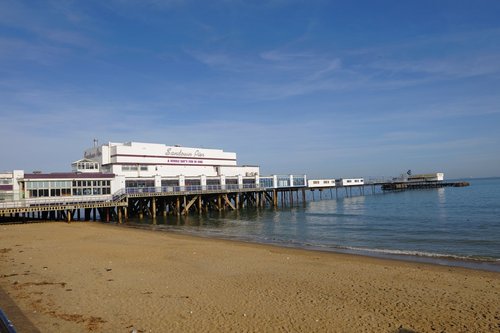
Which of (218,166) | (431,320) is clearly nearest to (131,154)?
(218,166)

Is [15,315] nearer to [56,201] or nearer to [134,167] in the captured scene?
[56,201]

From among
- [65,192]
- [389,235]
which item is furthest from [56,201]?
[389,235]

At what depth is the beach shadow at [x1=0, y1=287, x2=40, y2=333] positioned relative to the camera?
25.9 ft

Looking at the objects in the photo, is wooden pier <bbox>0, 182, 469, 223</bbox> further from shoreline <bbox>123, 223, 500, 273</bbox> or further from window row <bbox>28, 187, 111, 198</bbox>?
shoreline <bbox>123, 223, 500, 273</bbox>

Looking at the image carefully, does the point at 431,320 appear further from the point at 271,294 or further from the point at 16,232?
the point at 16,232

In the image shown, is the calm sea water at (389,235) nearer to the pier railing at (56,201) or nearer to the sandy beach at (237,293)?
the sandy beach at (237,293)

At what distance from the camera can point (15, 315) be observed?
873 centimetres

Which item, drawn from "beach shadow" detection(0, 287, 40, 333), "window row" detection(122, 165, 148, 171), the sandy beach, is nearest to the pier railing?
"window row" detection(122, 165, 148, 171)

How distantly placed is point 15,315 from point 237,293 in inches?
220

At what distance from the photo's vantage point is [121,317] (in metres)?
8.95

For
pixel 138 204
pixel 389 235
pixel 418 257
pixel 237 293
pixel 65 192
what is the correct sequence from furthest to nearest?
1. pixel 138 204
2. pixel 65 192
3. pixel 389 235
4. pixel 418 257
5. pixel 237 293

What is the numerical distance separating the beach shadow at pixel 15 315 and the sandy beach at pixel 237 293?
2 cm

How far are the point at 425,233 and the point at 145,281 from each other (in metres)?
20.7

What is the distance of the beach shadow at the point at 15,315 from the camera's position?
7906 mm
